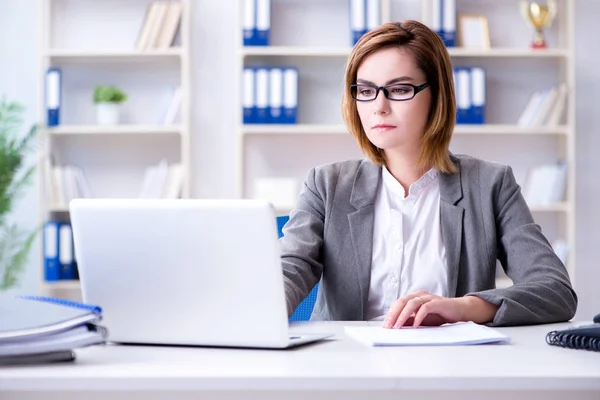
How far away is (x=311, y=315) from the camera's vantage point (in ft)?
6.35

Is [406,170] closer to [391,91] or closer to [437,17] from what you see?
[391,91]

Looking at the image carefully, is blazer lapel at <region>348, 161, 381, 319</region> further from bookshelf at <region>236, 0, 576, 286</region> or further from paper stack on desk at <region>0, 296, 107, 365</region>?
bookshelf at <region>236, 0, 576, 286</region>

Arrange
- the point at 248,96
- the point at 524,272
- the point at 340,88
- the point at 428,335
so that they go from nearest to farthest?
the point at 428,335 → the point at 524,272 → the point at 248,96 → the point at 340,88

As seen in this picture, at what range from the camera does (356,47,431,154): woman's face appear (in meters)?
1.79

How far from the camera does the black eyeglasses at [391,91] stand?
180 centimetres

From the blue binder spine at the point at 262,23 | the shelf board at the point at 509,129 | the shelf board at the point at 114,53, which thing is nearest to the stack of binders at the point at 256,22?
the blue binder spine at the point at 262,23

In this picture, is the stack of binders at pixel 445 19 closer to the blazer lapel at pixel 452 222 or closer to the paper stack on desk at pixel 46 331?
the blazer lapel at pixel 452 222

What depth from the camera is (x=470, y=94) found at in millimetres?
4121

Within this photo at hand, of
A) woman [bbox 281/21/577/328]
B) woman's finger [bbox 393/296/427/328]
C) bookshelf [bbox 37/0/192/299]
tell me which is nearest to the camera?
woman's finger [bbox 393/296/427/328]

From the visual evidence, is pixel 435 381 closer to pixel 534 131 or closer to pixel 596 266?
pixel 534 131

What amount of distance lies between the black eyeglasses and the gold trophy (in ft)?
8.45

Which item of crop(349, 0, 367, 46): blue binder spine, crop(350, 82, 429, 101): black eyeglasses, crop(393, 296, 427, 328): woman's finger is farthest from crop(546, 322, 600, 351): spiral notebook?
crop(349, 0, 367, 46): blue binder spine

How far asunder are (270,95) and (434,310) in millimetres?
2805

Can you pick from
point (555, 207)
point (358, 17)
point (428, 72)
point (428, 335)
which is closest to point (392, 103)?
point (428, 72)
